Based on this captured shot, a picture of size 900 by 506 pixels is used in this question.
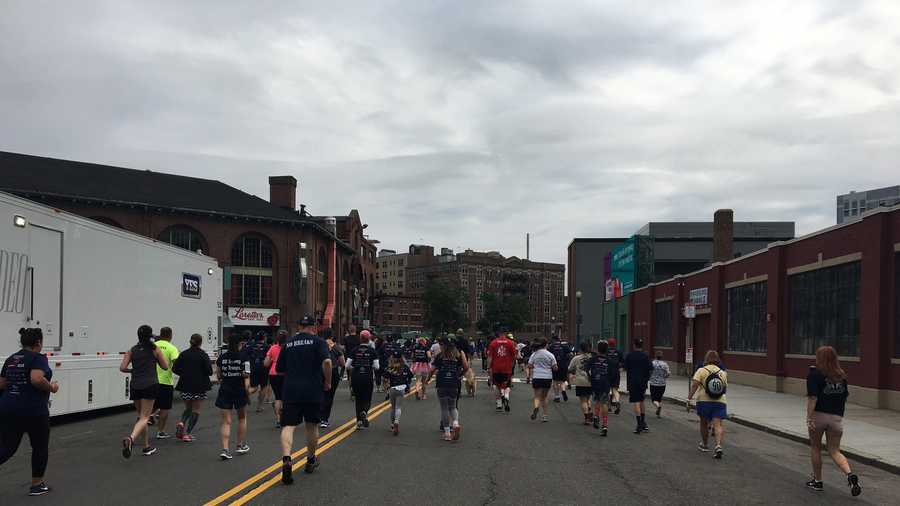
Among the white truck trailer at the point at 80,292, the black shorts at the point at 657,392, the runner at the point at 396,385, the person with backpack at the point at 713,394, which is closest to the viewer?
the person with backpack at the point at 713,394

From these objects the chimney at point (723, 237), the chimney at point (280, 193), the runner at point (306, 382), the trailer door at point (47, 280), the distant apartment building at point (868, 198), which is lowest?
the runner at point (306, 382)

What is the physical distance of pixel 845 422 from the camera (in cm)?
1788

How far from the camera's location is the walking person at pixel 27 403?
860 cm

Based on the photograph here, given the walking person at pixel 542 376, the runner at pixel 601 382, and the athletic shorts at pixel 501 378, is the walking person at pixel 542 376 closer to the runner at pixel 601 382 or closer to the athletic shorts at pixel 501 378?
the runner at pixel 601 382

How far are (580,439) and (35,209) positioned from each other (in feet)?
35.2

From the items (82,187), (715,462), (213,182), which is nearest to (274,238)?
(213,182)

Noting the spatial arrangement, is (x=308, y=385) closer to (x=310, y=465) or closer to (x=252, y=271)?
(x=310, y=465)

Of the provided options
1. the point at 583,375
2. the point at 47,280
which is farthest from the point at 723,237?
the point at 47,280

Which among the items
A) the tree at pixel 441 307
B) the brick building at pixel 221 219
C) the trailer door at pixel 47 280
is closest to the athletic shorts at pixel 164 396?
the trailer door at pixel 47 280

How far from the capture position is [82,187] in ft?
173

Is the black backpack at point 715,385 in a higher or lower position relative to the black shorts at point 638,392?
higher

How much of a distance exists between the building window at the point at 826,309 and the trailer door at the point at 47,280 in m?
19.9

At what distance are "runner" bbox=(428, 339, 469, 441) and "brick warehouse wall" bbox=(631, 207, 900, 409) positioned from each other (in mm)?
12492

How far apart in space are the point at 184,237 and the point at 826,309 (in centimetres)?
4241
